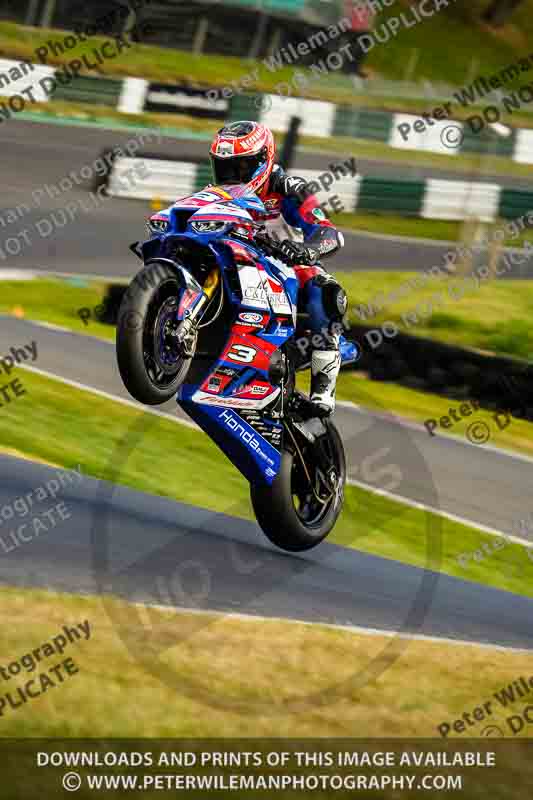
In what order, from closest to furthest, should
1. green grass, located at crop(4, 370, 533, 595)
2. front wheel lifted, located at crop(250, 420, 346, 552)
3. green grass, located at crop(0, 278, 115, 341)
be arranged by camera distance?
front wheel lifted, located at crop(250, 420, 346, 552)
green grass, located at crop(4, 370, 533, 595)
green grass, located at crop(0, 278, 115, 341)

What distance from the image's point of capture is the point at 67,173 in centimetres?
2473

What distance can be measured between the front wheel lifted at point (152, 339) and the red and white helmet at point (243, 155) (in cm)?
96

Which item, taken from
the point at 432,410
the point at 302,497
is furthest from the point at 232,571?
the point at 432,410

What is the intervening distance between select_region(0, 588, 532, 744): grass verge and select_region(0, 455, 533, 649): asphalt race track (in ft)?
1.15

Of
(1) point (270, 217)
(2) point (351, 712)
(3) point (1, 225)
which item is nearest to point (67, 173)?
(3) point (1, 225)

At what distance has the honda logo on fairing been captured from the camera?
6.26 m

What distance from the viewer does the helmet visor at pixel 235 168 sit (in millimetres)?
6477

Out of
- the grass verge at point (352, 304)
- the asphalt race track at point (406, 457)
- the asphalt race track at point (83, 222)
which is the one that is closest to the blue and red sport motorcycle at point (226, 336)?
the asphalt race track at point (406, 457)

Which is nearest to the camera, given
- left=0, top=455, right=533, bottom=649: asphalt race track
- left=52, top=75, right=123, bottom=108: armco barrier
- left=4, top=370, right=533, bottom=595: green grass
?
left=0, top=455, right=533, bottom=649: asphalt race track

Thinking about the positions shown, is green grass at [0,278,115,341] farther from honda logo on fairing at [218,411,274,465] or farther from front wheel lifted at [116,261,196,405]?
front wheel lifted at [116,261,196,405]

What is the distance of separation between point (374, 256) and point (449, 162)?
7.51 m

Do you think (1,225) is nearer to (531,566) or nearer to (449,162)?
(531,566)

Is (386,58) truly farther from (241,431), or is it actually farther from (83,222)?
(241,431)

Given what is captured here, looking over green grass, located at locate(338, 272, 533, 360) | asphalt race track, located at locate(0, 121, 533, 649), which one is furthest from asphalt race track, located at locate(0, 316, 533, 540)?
green grass, located at locate(338, 272, 533, 360)
